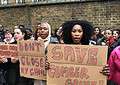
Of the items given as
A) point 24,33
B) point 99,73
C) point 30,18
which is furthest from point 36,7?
point 99,73

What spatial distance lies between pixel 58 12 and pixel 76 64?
12507 mm

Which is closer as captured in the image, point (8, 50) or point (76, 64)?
point (76, 64)

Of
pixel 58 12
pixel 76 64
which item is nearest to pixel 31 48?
pixel 76 64

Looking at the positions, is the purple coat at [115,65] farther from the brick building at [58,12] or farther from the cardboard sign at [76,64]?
the brick building at [58,12]

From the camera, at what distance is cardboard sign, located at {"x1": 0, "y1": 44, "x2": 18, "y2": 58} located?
751 centimetres

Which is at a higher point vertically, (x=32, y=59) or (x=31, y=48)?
(x=31, y=48)

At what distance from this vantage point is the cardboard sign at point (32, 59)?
684 centimetres

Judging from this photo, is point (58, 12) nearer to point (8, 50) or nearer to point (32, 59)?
point (8, 50)

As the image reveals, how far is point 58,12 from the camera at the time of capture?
61.2 ft

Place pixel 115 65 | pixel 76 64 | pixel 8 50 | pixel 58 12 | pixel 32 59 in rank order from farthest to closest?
pixel 58 12 → pixel 8 50 → pixel 32 59 → pixel 76 64 → pixel 115 65

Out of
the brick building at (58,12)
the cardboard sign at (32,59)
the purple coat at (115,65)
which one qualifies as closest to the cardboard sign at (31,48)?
the cardboard sign at (32,59)

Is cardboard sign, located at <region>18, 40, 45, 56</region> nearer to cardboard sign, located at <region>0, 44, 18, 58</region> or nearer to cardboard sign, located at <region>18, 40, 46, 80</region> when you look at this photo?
cardboard sign, located at <region>18, 40, 46, 80</region>

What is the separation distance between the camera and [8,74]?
8.16 meters

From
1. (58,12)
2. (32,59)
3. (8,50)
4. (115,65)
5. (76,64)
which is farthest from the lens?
(58,12)
